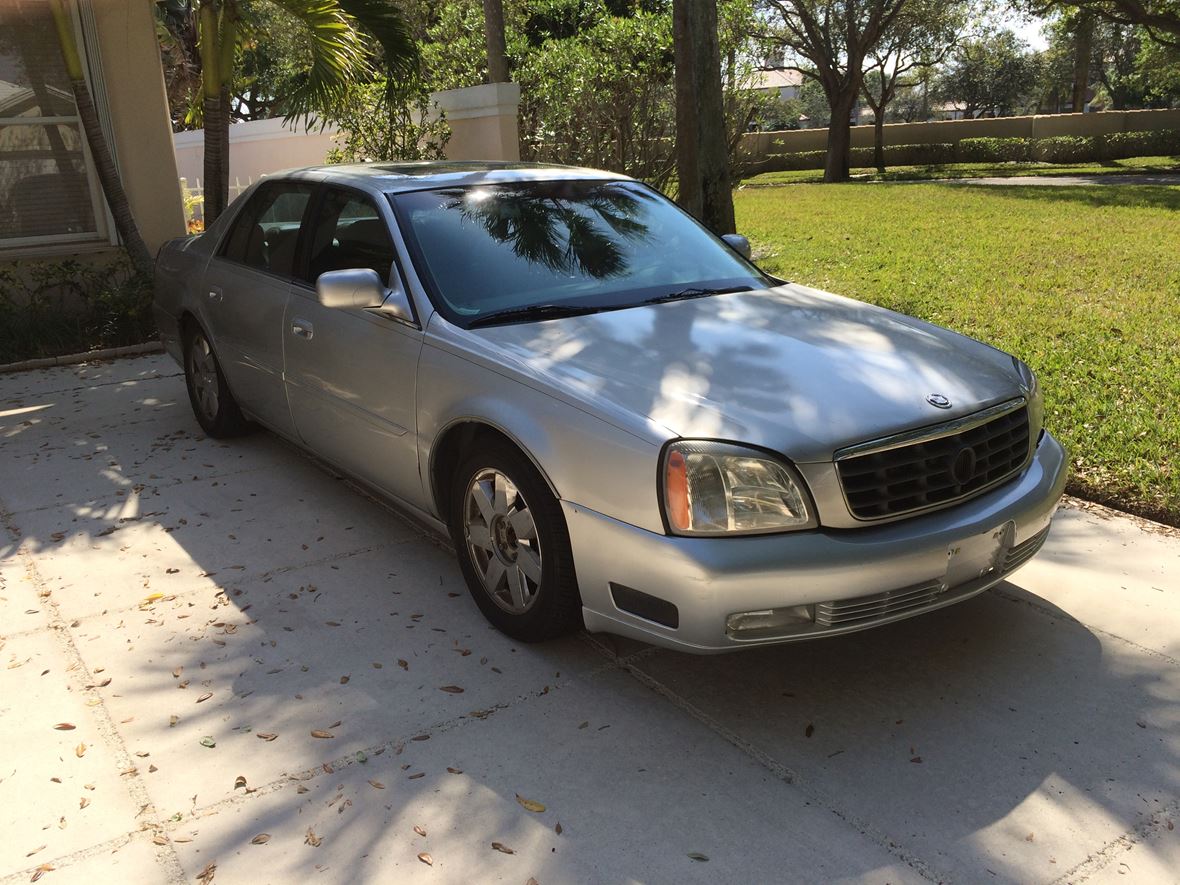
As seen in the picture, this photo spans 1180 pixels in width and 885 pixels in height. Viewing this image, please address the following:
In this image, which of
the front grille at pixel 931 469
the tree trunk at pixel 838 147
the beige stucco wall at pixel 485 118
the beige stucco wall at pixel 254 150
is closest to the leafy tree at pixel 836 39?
the tree trunk at pixel 838 147

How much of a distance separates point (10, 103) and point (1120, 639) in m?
9.72

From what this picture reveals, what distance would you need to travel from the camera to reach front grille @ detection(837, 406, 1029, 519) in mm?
3311

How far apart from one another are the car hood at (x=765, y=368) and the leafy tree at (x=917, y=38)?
104 ft

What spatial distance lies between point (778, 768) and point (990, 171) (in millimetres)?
30575

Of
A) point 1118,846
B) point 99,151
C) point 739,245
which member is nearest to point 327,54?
point 99,151

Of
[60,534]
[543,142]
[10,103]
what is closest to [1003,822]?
[60,534]

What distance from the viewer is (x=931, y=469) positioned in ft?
11.3

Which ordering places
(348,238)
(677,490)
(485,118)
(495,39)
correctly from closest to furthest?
(677,490)
(348,238)
(485,118)
(495,39)

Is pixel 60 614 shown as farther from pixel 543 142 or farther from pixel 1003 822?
pixel 543 142

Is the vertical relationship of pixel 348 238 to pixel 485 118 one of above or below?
below

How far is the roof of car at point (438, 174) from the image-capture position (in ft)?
16.0

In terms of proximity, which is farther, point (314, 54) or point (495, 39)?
point (495, 39)

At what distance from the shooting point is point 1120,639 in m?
4.00

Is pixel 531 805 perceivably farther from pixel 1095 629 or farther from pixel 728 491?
pixel 1095 629
